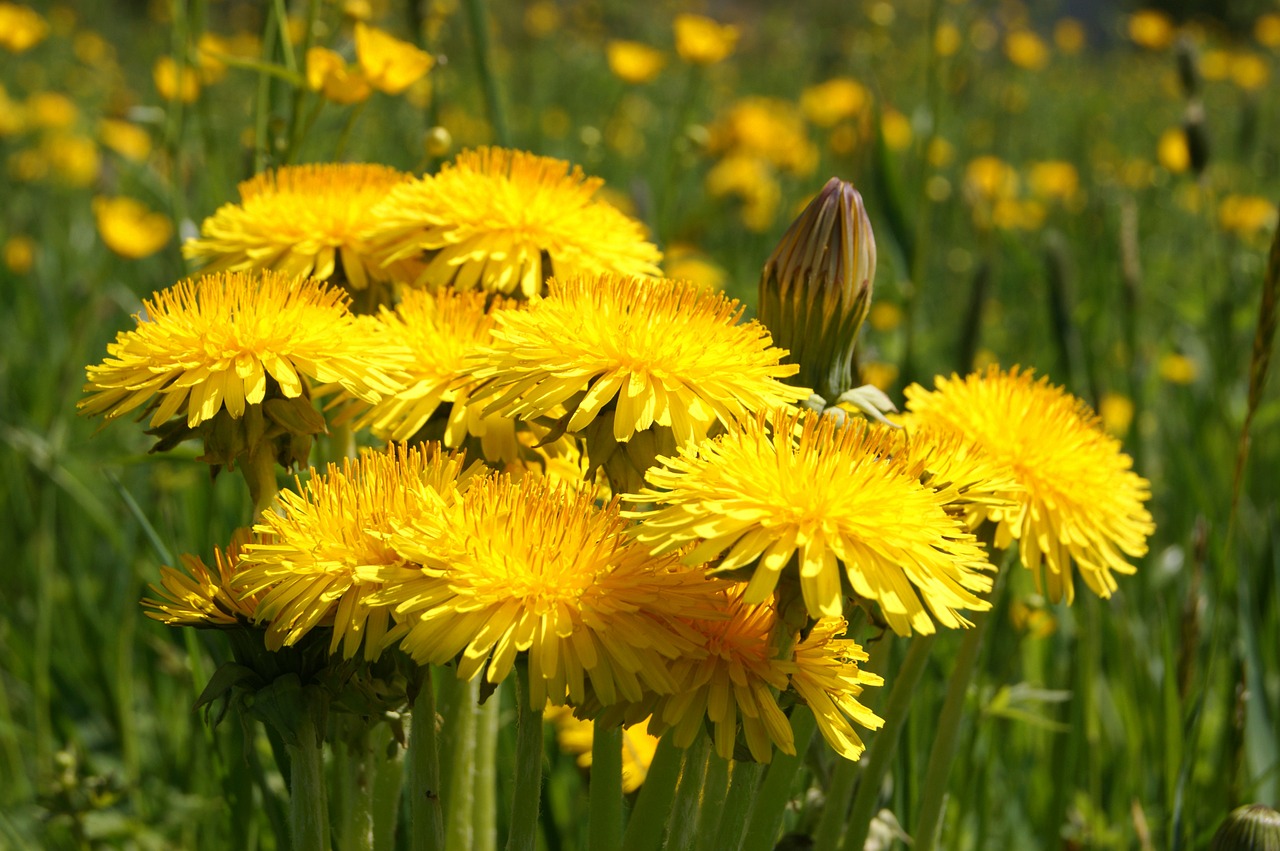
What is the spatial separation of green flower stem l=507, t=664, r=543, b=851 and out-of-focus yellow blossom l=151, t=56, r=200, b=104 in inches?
53.3

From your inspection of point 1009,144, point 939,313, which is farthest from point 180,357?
point 1009,144

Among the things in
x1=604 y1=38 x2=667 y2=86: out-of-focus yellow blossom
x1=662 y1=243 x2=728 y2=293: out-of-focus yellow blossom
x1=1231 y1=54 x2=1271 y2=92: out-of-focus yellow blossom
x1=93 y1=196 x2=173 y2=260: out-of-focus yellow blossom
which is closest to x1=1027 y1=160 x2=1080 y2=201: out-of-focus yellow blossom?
x1=1231 y1=54 x2=1271 y2=92: out-of-focus yellow blossom

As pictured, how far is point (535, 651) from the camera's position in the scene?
74 cm

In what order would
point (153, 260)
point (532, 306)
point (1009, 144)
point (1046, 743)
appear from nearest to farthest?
point (532, 306), point (1046, 743), point (153, 260), point (1009, 144)

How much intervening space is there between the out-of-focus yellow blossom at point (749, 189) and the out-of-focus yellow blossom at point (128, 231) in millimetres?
1950

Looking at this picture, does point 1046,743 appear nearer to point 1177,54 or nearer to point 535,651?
point 535,651

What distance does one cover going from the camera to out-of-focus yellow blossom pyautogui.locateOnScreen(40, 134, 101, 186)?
4.54m

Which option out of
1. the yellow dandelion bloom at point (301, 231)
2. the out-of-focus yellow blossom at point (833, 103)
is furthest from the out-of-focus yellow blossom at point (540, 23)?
the yellow dandelion bloom at point (301, 231)

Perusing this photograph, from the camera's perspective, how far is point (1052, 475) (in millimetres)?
1085

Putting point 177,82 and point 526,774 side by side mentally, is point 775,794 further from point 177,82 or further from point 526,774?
point 177,82

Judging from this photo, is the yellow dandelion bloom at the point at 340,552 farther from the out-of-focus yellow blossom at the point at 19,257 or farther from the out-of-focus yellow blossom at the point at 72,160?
the out-of-focus yellow blossom at the point at 72,160

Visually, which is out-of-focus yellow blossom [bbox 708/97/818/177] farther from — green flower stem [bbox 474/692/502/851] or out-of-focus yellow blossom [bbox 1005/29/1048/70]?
green flower stem [bbox 474/692/502/851]

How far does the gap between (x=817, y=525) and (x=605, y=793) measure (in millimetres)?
333

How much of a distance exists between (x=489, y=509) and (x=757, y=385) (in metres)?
0.23
